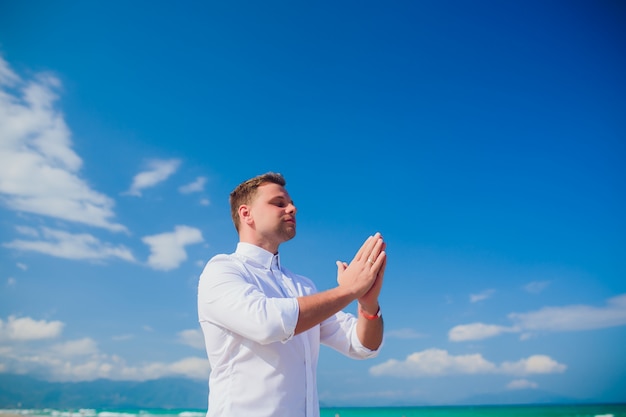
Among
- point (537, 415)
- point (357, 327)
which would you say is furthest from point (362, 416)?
point (357, 327)

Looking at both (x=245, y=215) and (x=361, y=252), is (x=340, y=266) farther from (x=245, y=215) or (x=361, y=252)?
(x=245, y=215)

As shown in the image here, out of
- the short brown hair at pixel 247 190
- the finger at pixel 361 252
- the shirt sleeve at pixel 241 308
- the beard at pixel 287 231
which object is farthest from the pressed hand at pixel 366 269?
the short brown hair at pixel 247 190

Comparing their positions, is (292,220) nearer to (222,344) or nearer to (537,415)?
(222,344)

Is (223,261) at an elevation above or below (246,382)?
above

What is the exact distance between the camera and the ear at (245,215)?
307 centimetres

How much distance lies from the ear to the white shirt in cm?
40

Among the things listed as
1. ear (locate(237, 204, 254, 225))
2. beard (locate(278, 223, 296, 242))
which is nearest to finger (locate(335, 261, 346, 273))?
beard (locate(278, 223, 296, 242))

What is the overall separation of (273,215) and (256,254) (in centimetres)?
26

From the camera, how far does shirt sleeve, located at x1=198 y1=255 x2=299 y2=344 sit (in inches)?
85.4

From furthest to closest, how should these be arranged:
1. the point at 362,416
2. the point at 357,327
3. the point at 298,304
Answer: the point at 362,416 < the point at 357,327 < the point at 298,304

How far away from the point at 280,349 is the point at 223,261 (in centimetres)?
57

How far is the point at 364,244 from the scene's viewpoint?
8.38ft

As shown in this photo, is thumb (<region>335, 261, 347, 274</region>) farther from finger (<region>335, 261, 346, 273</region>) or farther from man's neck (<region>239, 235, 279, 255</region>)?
man's neck (<region>239, 235, 279, 255</region>)

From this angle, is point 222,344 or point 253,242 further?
point 253,242
